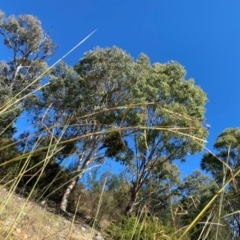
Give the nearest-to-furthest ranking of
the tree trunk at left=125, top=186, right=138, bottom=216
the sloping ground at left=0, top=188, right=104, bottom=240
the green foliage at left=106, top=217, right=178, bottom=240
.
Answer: the green foliage at left=106, top=217, right=178, bottom=240
the sloping ground at left=0, top=188, right=104, bottom=240
the tree trunk at left=125, top=186, right=138, bottom=216

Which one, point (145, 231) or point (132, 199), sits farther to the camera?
point (132, 199)

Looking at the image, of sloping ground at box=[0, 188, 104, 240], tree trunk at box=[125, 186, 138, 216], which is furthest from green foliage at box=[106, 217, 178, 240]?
tree trunk at box=[125, 186, 138, 216]

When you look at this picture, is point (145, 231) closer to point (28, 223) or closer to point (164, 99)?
point (28, 223)

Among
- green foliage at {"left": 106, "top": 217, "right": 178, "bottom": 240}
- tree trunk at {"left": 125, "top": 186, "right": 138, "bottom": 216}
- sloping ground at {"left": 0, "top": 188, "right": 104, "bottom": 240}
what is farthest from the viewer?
tree trunk at {"left": 125, "top": 186, "right": 138, "bottom": 216}

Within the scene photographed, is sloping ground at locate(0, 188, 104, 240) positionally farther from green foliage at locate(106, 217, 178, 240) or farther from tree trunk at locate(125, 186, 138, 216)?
tree trunk at locate(125, 186, 138, 216)

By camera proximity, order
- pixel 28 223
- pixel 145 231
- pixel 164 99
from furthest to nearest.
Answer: pixel 164 99
pixel 28 223
pixel 145 231

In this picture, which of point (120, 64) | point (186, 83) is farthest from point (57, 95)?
point (186, 83)


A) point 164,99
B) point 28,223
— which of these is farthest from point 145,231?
point 164,99

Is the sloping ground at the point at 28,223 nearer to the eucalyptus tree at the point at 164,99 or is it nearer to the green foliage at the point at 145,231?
the green foliage at the point at 145,231

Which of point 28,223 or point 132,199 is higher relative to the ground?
point 132,199

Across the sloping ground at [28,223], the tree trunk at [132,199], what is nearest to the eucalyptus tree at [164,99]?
the tree trunk at [132,199]

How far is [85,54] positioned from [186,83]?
517 cm

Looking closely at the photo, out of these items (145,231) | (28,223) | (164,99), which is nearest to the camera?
(145,231)

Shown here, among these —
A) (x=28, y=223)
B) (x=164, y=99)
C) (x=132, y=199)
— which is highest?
(x=164, y=99)
